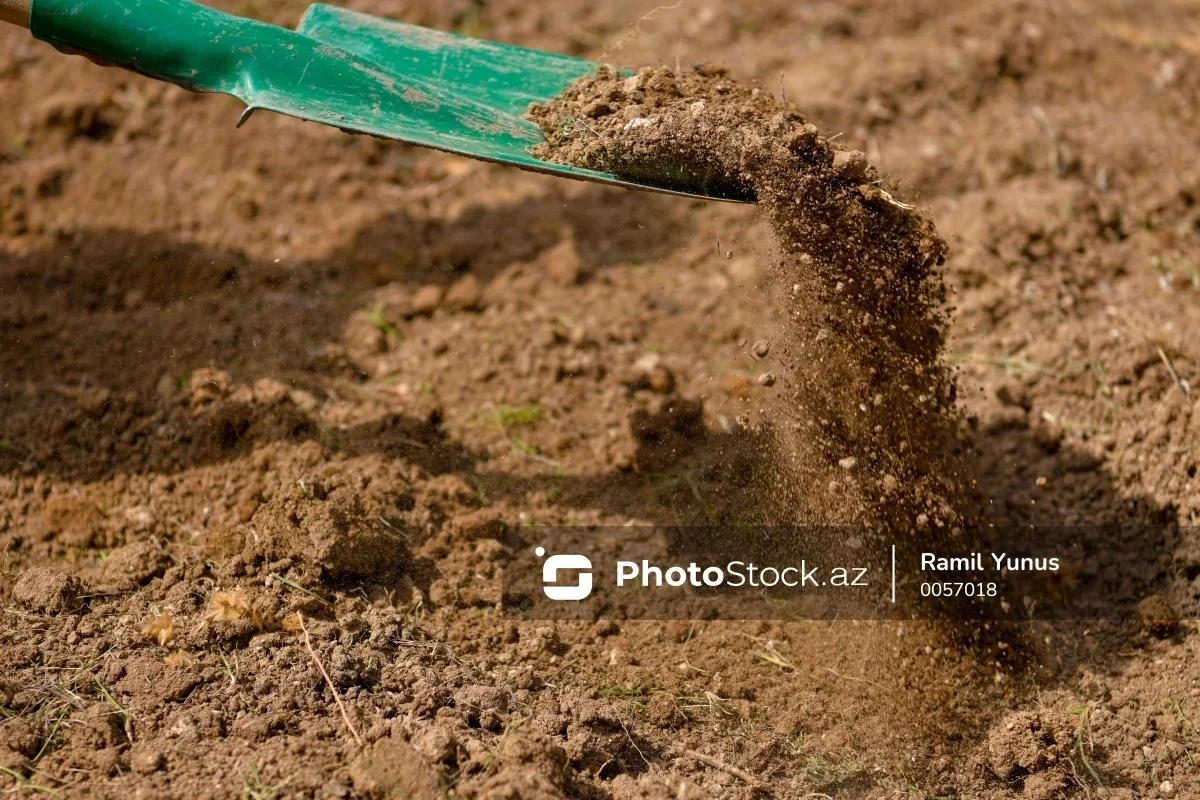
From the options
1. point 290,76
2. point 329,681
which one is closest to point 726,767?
point 329,681

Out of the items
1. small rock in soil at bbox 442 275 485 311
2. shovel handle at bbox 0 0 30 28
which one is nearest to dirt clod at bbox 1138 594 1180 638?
small rock in soil at bbox 442 275 485 311

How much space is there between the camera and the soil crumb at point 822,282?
8.57ft

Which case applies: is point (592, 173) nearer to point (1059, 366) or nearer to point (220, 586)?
point (220, 586)

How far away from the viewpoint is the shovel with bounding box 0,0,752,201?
8.82ft

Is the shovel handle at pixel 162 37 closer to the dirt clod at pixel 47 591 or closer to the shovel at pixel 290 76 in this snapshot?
the shovel at pixel 290 76

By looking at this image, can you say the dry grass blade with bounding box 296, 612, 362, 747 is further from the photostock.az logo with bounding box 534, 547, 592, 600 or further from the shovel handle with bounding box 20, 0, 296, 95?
the shovel handle with bounding box 20, 0, 296, 95

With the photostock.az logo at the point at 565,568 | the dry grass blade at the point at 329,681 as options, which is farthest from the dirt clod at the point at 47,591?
the photostock.az logo at the point at 565,568

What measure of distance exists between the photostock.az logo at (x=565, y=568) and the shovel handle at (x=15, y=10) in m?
1.87

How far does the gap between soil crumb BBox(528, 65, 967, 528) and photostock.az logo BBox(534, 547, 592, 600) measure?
1.78 feet

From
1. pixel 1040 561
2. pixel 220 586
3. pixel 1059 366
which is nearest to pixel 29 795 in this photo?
pixel 220 586

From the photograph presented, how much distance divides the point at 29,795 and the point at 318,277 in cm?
205

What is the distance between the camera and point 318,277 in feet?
12.4

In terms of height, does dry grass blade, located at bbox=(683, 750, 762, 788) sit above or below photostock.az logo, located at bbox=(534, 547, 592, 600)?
below

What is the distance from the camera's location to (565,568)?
9.58ft
